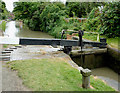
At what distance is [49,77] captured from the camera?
3.54 metres

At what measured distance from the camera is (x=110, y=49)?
6449 millimetres

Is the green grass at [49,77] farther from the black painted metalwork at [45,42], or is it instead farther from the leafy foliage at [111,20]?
the leafy foliage at [111,20]

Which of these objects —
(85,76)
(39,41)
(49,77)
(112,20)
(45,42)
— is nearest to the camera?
(85,76)

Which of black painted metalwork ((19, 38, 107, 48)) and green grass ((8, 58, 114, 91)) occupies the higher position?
black painted metalwork ((19, 38, 107, 48))

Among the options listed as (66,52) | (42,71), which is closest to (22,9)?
(66,52)

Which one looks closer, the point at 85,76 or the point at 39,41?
the point at 85,76

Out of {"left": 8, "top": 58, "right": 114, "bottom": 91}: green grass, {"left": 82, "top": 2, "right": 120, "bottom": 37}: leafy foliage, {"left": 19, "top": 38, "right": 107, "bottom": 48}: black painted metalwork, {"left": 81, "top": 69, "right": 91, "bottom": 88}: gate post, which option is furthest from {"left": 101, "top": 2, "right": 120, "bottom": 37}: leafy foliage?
{"left": 81, "top": 69, "right": 91, "bottom": 88}: gate post

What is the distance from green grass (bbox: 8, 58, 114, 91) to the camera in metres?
3.10

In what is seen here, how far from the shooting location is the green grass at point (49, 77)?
3.10 metres

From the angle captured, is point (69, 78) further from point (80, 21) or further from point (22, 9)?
point (22, 9)

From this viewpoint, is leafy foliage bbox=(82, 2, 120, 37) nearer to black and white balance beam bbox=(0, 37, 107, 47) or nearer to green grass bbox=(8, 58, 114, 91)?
black and white balance beam bbox=(0, 37, 107, 47)

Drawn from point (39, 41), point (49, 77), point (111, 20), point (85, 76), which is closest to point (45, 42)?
point (39, 41)

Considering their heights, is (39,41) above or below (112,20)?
below

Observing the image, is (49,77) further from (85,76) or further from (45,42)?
(45,42)
